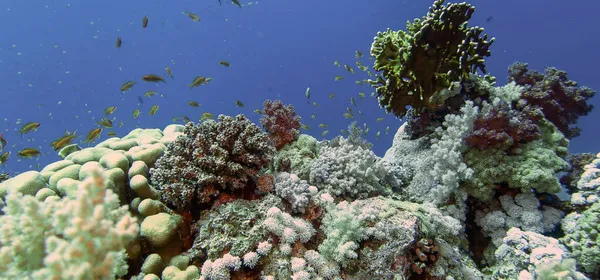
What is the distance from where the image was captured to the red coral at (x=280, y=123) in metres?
5.85

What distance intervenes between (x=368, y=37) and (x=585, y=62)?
169 feet

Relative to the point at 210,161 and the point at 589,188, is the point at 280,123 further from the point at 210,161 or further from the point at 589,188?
the point at 589,188

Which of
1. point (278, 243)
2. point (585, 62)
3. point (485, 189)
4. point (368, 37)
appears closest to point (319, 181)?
point (278, 243)

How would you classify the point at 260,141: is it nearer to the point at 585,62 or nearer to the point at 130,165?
the point at 130,165

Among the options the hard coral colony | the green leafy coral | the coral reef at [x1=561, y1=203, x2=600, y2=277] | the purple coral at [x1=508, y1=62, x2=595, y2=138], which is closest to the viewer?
the hard coral colony

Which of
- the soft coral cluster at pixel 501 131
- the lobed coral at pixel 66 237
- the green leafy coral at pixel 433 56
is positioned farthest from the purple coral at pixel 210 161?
the soft coral cluster at pixel 501 131

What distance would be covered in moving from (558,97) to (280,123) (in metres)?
5.68

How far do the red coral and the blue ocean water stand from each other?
6788 cm

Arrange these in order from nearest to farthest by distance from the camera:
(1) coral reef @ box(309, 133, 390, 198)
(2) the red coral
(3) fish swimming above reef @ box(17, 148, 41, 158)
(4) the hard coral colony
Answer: (4) the hard coral colony
(1) coral reef @ box(309, 133, 390, 198)
(2) the red coral
(3) fish swimming above reef @ box(17, 148, 41, 158)

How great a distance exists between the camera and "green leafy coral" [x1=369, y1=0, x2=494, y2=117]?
5.29 meters

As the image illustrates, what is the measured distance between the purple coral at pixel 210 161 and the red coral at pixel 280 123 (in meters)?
1.43

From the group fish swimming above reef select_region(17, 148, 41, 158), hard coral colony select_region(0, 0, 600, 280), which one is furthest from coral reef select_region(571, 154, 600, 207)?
fish swimming above reef select_region(17, 148, 41, 158)

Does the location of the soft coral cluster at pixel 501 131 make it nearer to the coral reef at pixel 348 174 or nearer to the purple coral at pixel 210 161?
the coral reef at pixel 348 174

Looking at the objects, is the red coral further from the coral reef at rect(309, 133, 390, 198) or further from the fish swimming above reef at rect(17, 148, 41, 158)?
the fish swimming above reef at rect(17, 148, 41, 158)
